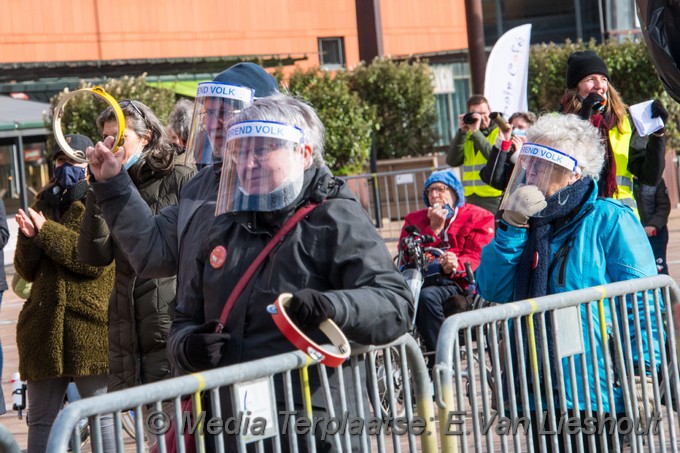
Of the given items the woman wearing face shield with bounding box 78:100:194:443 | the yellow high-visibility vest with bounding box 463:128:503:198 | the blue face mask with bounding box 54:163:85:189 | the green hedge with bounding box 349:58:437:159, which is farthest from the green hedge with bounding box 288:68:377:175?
the woman wearing face shield with bounding box 78:100:194:443

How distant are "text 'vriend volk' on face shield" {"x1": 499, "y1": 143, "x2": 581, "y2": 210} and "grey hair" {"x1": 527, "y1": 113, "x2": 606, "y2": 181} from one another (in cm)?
4

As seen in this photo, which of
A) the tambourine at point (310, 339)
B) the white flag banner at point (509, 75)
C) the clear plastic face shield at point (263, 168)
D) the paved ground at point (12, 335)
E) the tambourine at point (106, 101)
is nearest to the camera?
the tambourine at point (310, 339)

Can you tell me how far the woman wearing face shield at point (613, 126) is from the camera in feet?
20.0

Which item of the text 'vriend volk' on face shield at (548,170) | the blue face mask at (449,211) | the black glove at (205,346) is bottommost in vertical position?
the black glove at (205,346)

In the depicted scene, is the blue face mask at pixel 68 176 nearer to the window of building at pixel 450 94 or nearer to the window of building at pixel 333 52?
the window of building at pixel 450 94

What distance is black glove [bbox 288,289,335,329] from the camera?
2965 millimetres

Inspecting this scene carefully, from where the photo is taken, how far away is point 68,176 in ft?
18.8

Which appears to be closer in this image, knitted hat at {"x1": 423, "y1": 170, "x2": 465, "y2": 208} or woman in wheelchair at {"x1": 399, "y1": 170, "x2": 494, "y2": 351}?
woman in wheelchair at {"x1": 399, "y1": 170, "x2": 494, "y2": 351}

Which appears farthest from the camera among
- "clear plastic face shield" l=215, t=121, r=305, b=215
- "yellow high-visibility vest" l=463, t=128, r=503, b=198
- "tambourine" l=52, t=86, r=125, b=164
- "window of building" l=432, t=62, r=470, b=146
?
"window of building" l=432, t=62, r=470, b=146

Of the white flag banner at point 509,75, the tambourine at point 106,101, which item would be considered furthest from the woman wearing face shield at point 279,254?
the white flag banner at point 509,75

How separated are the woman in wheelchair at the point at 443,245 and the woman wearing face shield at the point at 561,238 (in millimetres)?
3031

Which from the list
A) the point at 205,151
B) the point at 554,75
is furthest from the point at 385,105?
the point at 205,151

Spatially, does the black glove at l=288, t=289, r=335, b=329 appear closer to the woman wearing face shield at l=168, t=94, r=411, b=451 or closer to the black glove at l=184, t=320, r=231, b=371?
the woman wearing face shield at l=168, t=94, r=411, b=451

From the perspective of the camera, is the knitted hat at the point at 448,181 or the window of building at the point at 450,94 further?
the window of building at the point at 450,94
